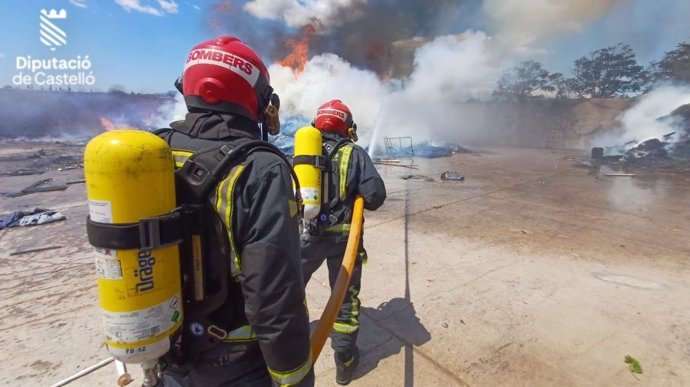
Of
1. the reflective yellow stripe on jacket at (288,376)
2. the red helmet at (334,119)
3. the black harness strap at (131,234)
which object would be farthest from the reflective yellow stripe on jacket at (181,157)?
the red helmet at (334,119)

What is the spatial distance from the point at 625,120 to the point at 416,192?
2347 centimetres

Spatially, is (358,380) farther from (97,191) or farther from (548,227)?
(548,227)

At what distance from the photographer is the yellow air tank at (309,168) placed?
2.57m

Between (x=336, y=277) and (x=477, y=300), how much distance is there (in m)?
1.73

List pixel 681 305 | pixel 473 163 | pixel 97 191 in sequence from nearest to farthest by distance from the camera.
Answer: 1. pixel 97 191
2. pixel 681 305
3. pixel 473 163

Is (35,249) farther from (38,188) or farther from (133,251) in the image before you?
(133,251)

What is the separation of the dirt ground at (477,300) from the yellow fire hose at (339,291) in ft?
3.27

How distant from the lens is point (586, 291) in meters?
3.84

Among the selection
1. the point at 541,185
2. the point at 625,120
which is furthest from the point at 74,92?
the point at 625,120

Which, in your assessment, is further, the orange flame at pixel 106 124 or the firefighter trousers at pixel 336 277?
the orange flame at pixel 106 124

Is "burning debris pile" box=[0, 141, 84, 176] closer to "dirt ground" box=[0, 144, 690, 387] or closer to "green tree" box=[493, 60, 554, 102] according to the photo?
"dirt ground" box=[0, 144, 690, 387]

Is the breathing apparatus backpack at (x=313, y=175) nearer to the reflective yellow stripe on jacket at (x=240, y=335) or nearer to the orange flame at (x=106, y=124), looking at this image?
the reflective yellow stripe on jacket at (x=240, y=335)

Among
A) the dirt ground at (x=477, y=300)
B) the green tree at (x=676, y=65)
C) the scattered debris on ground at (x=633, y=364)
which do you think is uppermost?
the green tree at (x=676, y=65)

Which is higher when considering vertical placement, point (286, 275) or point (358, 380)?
point (286, 275)
